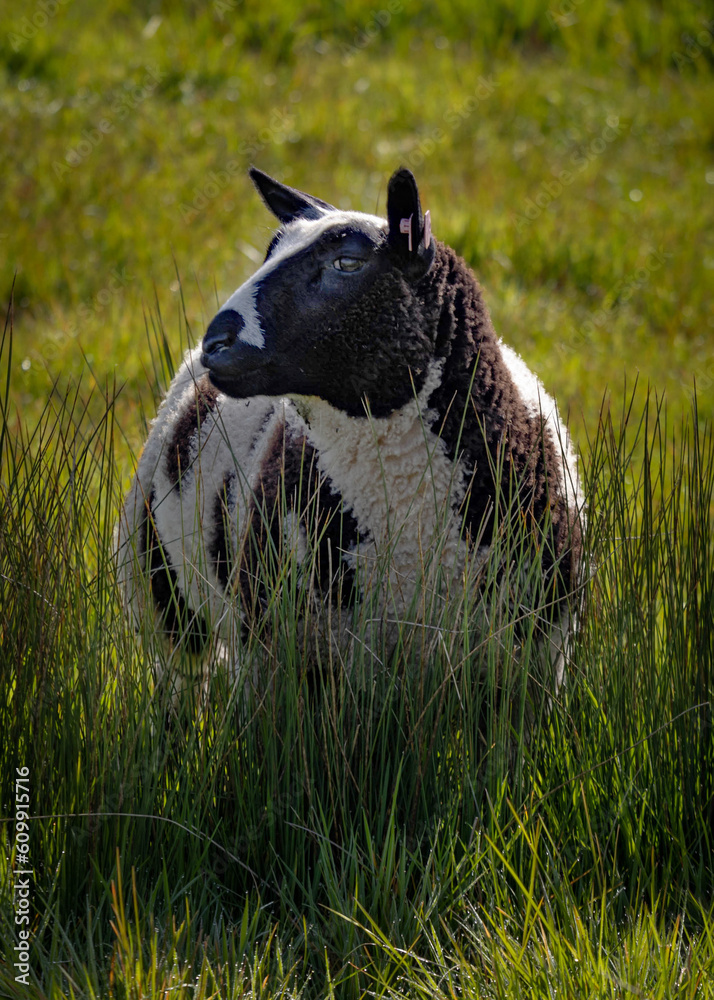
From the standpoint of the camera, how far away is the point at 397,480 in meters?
3.15

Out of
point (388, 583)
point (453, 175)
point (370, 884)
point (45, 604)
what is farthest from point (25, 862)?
point (453, 175)

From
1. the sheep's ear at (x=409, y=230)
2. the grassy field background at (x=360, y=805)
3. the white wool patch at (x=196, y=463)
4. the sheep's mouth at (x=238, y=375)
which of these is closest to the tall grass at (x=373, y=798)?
the grassy field background at (x=360, y=805)

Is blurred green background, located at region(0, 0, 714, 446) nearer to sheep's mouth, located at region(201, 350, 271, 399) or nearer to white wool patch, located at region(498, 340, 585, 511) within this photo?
sheep's mouth, located at region(201, 350, 271, 399)

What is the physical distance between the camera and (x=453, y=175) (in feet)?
37.6

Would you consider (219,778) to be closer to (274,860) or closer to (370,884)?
(274,860)

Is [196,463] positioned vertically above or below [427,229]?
below

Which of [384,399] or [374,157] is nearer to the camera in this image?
[384,399]

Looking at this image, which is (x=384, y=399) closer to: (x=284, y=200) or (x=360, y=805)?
(x=284, y=200)

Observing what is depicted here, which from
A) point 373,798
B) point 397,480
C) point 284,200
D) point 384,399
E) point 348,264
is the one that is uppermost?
point 284,200

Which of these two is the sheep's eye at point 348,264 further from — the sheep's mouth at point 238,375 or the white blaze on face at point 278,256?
the sheep's mouth at point 238,375

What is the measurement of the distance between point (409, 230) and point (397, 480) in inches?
28.9

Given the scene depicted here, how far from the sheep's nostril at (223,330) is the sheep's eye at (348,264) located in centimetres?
34

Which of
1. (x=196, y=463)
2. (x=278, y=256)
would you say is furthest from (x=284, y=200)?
(x=196, y=463)

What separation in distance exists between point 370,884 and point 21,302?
729 cm
